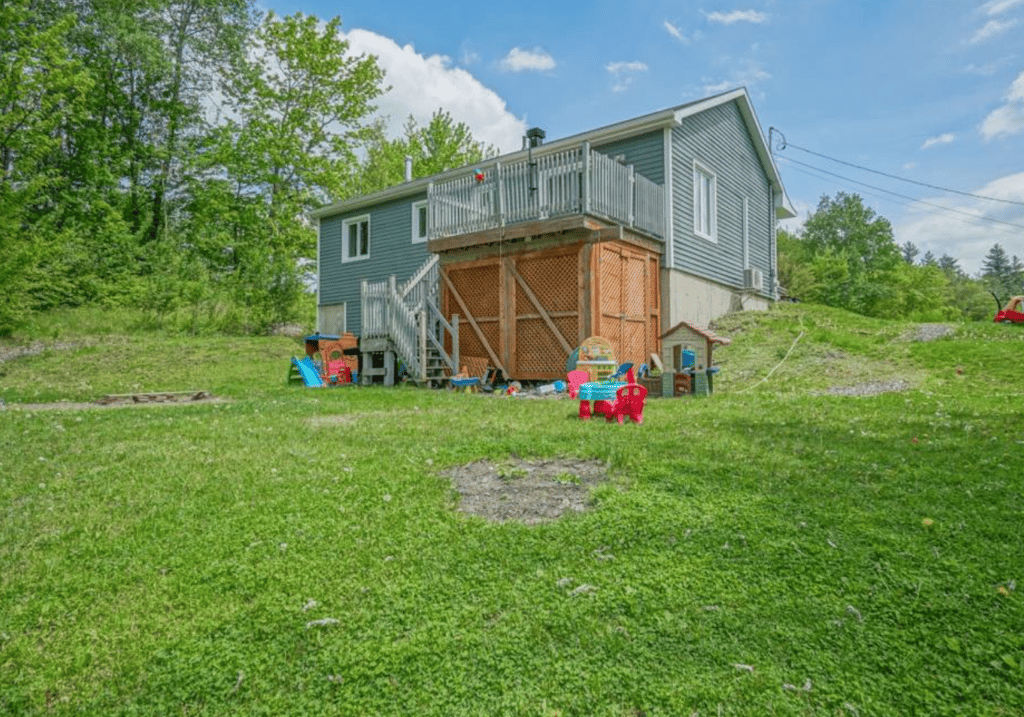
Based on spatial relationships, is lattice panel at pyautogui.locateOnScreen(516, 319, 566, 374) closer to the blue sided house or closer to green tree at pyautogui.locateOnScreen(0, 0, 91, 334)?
the blue sided house

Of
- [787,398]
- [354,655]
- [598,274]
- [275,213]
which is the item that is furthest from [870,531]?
[275,213]

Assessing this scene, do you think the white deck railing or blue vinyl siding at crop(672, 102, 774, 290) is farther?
blue vinyl siding at crop(672, 102, 774, 290)

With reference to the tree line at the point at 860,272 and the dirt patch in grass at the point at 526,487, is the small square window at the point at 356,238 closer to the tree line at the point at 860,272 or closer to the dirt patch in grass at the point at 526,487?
the dirt patch in grass at the point at 526,487

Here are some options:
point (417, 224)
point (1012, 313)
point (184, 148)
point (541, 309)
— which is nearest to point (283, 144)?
point (184, 148)

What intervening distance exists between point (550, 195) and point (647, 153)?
312cm

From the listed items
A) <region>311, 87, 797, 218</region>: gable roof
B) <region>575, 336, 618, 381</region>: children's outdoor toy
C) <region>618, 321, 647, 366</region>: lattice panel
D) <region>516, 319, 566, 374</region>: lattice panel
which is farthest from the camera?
<region>311, 87, 797, 218</region>: gable roof

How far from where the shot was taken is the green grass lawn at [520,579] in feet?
6.35

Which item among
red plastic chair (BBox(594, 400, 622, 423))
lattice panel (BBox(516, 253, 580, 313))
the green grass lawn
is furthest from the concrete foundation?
the green grass lawn

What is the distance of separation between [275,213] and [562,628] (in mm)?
27089

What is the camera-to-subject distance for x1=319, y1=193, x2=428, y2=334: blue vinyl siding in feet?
56.2

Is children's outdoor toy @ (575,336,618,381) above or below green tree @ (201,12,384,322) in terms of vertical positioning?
below

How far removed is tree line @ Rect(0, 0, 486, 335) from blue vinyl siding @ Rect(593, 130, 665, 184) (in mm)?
15622

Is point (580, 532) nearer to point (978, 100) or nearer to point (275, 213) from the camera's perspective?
point (978, 100)

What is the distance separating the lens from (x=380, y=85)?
28.5 m
